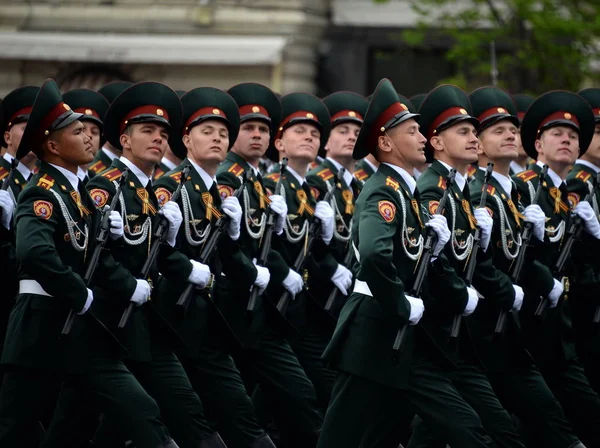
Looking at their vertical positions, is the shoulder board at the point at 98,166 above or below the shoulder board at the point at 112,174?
above

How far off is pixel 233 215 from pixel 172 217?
1.93ft

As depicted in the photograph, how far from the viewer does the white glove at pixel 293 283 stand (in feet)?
29.7

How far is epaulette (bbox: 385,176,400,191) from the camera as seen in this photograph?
279 inches

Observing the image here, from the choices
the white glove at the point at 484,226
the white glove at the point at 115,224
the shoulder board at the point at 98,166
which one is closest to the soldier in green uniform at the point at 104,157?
the shoulder board at the point at 98,166

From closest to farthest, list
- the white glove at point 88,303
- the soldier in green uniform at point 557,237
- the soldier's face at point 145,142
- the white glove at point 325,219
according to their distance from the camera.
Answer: the white glove at point 88,303, the soldier's face at point 145,142, the soldier in green uniform at point 557,237, the white glove at point 325,219

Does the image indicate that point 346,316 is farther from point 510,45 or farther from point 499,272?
point 510,45

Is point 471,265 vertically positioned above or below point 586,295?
below

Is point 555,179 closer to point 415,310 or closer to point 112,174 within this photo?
point 415,310

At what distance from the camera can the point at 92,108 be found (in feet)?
35.0

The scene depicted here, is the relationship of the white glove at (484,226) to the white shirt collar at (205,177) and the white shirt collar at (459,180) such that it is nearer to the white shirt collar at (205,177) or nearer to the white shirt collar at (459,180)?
the white shirt collar at (459,180)

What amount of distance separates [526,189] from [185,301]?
7.38 feet

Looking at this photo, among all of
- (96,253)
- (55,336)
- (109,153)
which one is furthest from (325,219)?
(55,336)

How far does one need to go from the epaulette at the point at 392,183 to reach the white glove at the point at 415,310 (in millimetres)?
543

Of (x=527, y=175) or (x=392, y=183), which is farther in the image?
(x=527, y=175)
